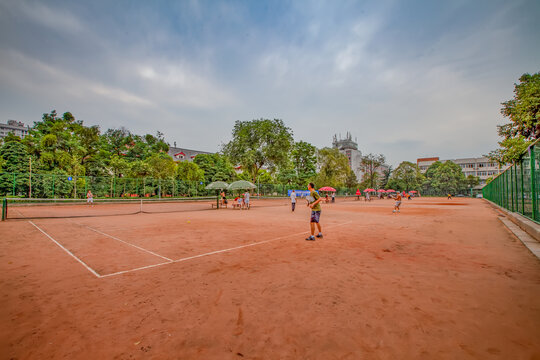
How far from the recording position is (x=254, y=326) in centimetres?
297

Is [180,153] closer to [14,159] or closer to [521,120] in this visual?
[14,159]

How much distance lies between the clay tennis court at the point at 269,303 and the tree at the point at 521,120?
17820 millimetres

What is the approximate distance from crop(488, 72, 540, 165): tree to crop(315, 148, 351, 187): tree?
33108 mm

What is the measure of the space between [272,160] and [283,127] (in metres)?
6.48

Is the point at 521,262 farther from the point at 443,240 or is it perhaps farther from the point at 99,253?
the point at 99,253

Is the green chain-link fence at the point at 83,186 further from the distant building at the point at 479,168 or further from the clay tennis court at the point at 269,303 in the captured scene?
the distant building at the point at 479,168

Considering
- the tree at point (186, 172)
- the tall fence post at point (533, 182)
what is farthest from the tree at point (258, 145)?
the tall fence post at point (533, 182)

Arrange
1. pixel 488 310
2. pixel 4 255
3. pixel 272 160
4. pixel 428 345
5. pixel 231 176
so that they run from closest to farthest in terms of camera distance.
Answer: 1. pixel 428 345
2. pixel 488 310
3. pixel 4 255
4. pixel 272 160
5. pixel 231 176

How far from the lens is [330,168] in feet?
196

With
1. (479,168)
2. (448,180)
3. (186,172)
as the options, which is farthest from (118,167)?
(479,168)

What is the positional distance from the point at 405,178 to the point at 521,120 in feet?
208

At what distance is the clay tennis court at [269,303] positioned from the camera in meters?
2.59

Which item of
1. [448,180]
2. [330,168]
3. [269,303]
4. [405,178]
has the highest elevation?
[330,168]

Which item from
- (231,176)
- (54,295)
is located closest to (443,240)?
(54,295)
